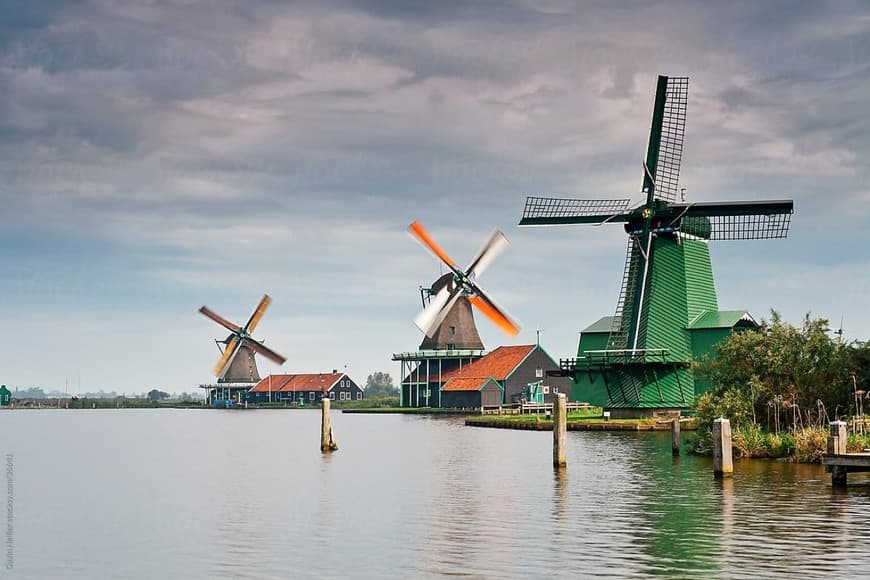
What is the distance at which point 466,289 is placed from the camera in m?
91.8

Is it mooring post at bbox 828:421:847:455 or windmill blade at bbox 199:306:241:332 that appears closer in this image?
mooring post at bbox 828:421:847:455

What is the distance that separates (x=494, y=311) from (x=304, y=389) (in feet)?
170

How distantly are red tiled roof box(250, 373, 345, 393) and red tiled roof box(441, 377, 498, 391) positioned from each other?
38425 millimetres

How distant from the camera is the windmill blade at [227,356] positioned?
13250 cm

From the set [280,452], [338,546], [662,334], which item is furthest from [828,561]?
[662,334]

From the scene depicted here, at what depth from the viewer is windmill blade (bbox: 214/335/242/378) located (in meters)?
132

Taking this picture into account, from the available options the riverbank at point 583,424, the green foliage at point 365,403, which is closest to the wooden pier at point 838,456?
the riverbank at point 583,424

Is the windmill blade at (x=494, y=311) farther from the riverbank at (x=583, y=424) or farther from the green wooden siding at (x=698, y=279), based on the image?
the green wooden siding at (x=698, y=279)

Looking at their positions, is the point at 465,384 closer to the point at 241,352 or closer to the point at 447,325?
the point at 447,325

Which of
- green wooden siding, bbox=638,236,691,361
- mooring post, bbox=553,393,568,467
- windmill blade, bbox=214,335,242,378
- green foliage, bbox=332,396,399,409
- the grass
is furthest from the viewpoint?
windmill blade, bbox=214,335,242,378

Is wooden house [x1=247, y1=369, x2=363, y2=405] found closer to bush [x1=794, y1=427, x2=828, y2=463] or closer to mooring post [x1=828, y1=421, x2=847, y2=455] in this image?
bush [x1=794, y1=427, x2=828, y2=463]

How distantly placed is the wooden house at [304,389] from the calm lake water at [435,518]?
9233 centimetres

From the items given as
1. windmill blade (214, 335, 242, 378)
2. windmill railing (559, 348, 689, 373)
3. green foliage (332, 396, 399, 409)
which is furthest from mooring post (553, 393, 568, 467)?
windmill blade (214, 335, 242, 378)

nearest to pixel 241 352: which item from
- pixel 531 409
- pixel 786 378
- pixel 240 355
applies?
pixel 240 355
